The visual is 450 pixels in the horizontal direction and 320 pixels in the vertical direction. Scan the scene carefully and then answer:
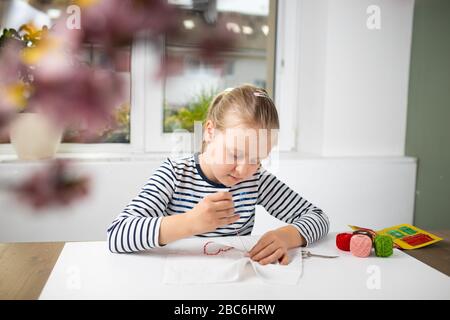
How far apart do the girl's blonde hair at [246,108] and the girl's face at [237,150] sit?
18mm

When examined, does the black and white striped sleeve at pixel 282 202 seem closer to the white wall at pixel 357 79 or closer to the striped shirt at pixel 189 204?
the striped shirt at pixel 189 204

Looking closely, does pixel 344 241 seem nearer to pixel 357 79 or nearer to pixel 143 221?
pixel 143 221

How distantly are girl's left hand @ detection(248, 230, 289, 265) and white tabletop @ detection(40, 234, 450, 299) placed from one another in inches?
1.9

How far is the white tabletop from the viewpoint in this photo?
0.73 m

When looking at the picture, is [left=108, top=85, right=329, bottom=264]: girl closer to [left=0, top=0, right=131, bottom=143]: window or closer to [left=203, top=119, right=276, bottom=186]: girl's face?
[left=203, top=119, right=276, bottom=186]: girl's face

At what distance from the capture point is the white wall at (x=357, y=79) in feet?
6.46

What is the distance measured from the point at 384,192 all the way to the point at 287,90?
679 millimetres

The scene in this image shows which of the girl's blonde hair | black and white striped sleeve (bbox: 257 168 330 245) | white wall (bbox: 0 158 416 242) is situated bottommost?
white wall (bbox: 0 158 416 242)

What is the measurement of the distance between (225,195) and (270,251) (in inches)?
5.9

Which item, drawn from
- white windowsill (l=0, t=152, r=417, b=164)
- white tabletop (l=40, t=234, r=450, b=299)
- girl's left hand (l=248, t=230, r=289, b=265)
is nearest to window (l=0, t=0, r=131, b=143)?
white tabletop (l=40, t=234, r=450, b=299)

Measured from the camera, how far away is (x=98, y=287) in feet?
2.43

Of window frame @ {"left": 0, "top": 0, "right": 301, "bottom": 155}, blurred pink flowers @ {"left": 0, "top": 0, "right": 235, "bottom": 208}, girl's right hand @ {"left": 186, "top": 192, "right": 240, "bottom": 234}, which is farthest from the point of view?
window frame @ {"left": 0, "top": 0, "right": 301, "bottom": 155}
